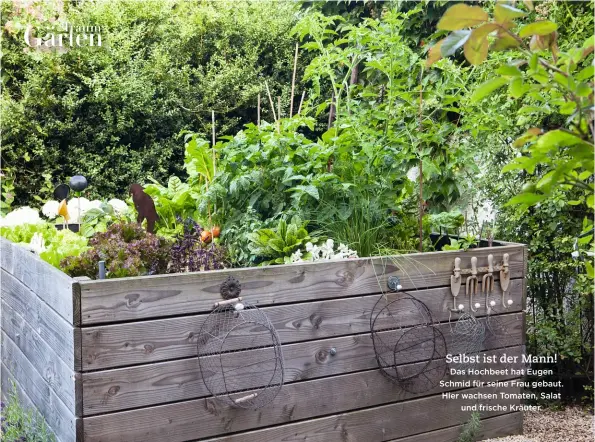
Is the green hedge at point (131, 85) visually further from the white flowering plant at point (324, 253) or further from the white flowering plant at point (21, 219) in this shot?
the white flowering plant at point (324, 253)

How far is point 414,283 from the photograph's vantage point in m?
2.79

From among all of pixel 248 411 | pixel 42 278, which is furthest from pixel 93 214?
pixel 248 411

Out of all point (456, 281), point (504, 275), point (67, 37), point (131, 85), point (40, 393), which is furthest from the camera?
point (131, 85)

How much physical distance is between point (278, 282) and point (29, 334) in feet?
3.59

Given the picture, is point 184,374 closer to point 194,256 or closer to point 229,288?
point 229,288

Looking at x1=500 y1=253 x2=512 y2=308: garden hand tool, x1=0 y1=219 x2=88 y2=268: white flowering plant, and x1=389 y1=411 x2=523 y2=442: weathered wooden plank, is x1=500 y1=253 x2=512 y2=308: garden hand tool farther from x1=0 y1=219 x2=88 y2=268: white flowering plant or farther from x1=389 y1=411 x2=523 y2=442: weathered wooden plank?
x1=0 y1=219 x2=88 y2=268: white flowering plant

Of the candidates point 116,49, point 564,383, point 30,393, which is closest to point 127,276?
point 30,393

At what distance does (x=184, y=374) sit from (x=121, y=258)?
0.49 m

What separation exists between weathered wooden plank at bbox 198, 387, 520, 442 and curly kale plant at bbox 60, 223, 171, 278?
685mm

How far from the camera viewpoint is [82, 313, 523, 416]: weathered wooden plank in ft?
7.23

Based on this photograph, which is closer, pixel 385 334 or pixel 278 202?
pixel 385 334

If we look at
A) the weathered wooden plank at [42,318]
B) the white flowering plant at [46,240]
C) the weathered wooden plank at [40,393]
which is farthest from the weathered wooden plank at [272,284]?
the white flowering plant at [46,240]

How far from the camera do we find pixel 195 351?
2359 millimetres

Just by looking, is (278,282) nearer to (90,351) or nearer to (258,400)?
(258,400)
